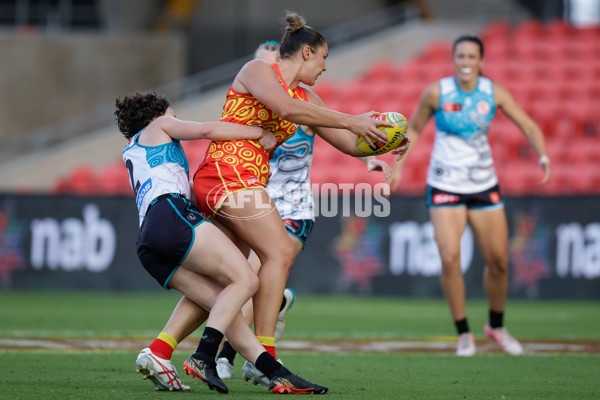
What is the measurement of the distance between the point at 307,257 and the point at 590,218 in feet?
Result: 13.6

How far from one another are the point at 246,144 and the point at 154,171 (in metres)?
0.55

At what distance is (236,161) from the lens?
504 centimetres

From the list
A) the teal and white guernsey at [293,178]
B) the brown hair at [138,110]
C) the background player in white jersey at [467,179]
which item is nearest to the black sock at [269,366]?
the teal and white guernsey at [293,178]

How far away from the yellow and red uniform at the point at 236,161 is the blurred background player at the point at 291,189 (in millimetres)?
863

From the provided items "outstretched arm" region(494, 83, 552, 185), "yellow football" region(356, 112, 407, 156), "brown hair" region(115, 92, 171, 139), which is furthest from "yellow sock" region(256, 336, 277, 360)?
"outstretched arm" region(494, 83, 552, 185)

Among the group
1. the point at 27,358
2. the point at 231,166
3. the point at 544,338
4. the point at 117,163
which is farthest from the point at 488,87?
the point at 117,163

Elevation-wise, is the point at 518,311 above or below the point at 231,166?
below

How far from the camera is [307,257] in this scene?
13.4m

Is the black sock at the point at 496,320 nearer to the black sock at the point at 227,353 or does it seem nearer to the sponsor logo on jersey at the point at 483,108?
the sponsor logo on jersey at the point at 483,108

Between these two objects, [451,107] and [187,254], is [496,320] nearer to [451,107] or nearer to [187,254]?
[451,107]

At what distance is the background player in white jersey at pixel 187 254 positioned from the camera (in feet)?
15.7

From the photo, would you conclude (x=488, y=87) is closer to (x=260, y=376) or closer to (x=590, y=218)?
(x=260, y=376)

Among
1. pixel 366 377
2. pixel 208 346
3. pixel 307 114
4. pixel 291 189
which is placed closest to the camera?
pixel 208 346

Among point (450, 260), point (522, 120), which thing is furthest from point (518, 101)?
point (450, 260)
